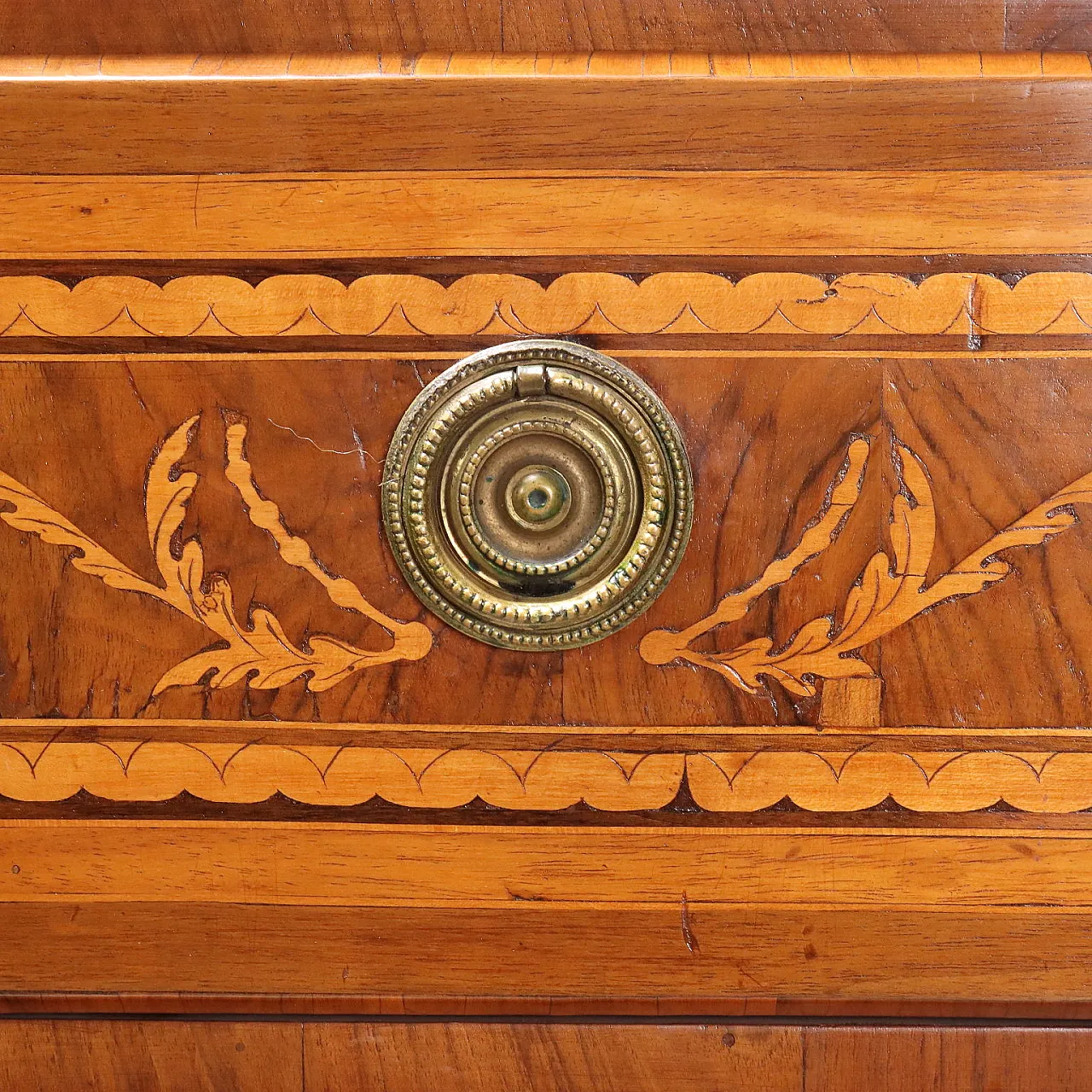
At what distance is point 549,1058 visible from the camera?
650 millimetres

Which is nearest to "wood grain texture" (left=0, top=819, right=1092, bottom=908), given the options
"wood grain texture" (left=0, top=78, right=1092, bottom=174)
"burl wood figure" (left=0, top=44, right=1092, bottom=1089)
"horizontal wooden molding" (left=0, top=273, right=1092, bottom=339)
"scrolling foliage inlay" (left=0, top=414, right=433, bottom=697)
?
"burl wood figure" (left=0, top=44, right=1092, bottom=1089)

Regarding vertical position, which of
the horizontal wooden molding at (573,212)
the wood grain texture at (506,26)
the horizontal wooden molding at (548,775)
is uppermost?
the wood grain texture at (506,26)

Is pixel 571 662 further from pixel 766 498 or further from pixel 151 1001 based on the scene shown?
pixel 151 1001

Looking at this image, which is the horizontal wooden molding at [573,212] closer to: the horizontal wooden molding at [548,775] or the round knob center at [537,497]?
the round knob center at [537,497]

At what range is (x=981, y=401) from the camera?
0.62 meters

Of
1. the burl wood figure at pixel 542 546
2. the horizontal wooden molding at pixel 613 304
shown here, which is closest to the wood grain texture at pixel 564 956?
the burl wood figure at pixel 542 546

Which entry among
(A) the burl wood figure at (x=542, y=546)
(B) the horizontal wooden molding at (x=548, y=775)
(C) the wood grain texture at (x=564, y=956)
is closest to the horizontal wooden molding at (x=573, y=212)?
(A) the burl wood figure at (x=542, y=546)

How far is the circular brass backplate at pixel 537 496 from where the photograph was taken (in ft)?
2.05

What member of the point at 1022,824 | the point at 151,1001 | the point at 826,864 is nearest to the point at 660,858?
the point at 826,864

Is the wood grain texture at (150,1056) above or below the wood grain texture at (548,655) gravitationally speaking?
below

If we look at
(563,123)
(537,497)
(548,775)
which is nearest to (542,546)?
(537,497)

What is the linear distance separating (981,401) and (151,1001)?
26.8 inches

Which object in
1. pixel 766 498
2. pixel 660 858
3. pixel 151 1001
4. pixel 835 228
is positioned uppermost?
pixel 835 228

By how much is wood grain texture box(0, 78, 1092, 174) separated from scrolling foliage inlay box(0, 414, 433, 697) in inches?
7.6
